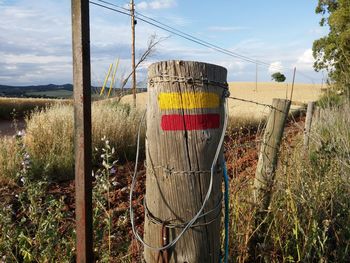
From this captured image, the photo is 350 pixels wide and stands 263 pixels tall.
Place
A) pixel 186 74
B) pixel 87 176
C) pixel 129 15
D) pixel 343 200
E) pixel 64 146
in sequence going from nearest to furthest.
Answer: pixel 186 74 < pixel 87 176 < pixel 343 200 < pixel 64 146 < pixel 129 15

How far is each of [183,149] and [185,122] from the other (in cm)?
13

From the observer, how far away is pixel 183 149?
1.87 m

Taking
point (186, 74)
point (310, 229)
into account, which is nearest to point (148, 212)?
point (186, 74)

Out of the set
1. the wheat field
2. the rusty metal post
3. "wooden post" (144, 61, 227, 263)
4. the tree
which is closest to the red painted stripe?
"wooden post" (144, 61, 227, 263)

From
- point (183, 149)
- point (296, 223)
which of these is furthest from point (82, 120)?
point (296, 223)

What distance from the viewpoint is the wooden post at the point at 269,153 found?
11.2 ft

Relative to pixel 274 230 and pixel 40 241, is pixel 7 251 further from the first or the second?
pixel 274 230

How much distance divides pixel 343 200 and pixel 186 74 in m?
2.81

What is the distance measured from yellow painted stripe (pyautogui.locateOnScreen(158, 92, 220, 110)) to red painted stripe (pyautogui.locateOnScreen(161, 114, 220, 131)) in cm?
4

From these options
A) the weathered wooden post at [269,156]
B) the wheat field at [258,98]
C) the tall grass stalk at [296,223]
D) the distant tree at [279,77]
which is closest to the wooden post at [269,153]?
the weathered wooden post at [269,156]

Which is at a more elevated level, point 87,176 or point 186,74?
point 186,74

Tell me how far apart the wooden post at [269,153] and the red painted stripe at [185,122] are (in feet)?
5.54

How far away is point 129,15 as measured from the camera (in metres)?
19.6

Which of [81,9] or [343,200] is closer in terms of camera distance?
[81,9]
